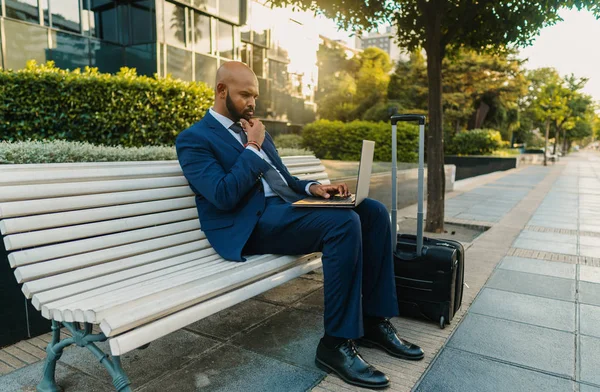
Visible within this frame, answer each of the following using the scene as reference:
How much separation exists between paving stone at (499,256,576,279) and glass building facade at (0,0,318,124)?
1000 centimetres

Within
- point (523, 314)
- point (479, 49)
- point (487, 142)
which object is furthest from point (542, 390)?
point (487, 142)

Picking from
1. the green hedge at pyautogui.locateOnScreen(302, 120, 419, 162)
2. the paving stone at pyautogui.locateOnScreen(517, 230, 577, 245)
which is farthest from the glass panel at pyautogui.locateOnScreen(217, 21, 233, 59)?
the paving stone at pyautogui.locateOnScreen(517, 230, 577, 245)

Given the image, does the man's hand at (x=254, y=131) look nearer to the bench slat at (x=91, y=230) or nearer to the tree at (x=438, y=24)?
the bench slat at (x=91, y=230)

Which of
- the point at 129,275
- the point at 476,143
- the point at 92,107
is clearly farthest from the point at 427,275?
the point at 476,143

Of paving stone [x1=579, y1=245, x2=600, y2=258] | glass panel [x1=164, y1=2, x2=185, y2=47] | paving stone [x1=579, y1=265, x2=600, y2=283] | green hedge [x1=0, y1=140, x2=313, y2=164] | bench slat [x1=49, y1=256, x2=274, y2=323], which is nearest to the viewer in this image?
bench slat [x1=49, y1=256, x2=274, y2=323]

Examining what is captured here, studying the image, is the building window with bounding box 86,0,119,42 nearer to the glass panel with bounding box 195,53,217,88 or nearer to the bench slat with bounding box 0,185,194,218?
the glass panel with bounding box 195,53,217,88

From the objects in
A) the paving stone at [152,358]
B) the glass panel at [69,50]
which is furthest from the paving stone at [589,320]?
the glass panel at [69,50]

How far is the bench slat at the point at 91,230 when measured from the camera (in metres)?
2.03

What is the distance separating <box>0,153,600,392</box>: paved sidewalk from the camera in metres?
2.42

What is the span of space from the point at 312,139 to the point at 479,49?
29.7ft

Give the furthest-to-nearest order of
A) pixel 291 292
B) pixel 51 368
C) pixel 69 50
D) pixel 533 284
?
pixel 69 50, pixel 533 284, pixel 291 292, pixel 51 368

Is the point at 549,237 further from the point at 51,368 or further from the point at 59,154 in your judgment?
the point at 51,368

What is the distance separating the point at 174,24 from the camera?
12.3 meters

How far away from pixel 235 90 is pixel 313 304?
1777 mm
